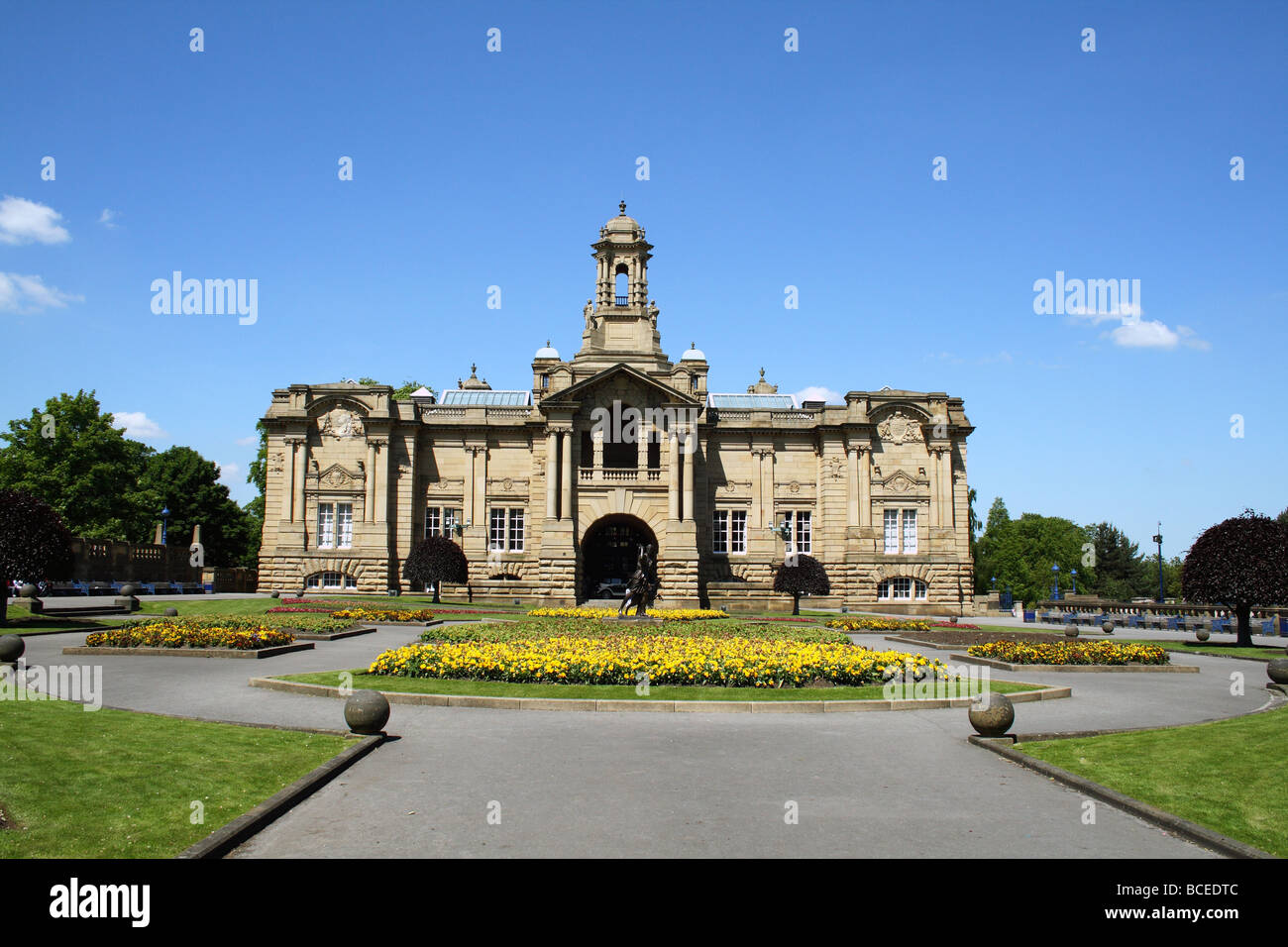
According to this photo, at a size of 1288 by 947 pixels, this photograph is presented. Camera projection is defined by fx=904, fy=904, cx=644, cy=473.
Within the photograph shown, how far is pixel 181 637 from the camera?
24750 mm

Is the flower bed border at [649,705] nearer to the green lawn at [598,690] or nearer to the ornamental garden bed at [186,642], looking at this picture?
the green lawn at [598,690]

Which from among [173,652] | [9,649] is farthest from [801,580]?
[9,649]

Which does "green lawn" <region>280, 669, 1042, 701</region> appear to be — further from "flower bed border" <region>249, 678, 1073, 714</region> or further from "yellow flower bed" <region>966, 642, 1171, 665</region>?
"yellow flower bed" <region>966, 642, 1171, 665</region>

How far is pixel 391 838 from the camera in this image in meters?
8.94

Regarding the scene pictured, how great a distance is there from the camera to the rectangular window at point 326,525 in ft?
181

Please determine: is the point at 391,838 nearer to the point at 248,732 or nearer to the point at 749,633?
the point at 248,732

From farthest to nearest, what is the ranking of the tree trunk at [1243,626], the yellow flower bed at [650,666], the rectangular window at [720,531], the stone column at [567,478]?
1. the rectangular window at [720,531]
2. the stone column at [567,478]
3. the tree trunk at [1243,626]
4. the yellow flower bed at [650,666]

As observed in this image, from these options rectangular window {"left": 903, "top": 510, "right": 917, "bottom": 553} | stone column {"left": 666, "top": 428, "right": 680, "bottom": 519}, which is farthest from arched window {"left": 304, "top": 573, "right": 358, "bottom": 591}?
rectangular window {"left": 903, "top": 510, "right": 917, "bottom": 553}

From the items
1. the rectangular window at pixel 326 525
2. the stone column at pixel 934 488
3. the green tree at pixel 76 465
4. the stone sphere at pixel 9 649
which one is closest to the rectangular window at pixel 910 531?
the stone column at pixel 934 488

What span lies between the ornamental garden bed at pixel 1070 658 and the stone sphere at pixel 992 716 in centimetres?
1110

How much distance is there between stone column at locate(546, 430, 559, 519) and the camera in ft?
170

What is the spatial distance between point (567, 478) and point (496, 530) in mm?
7660
